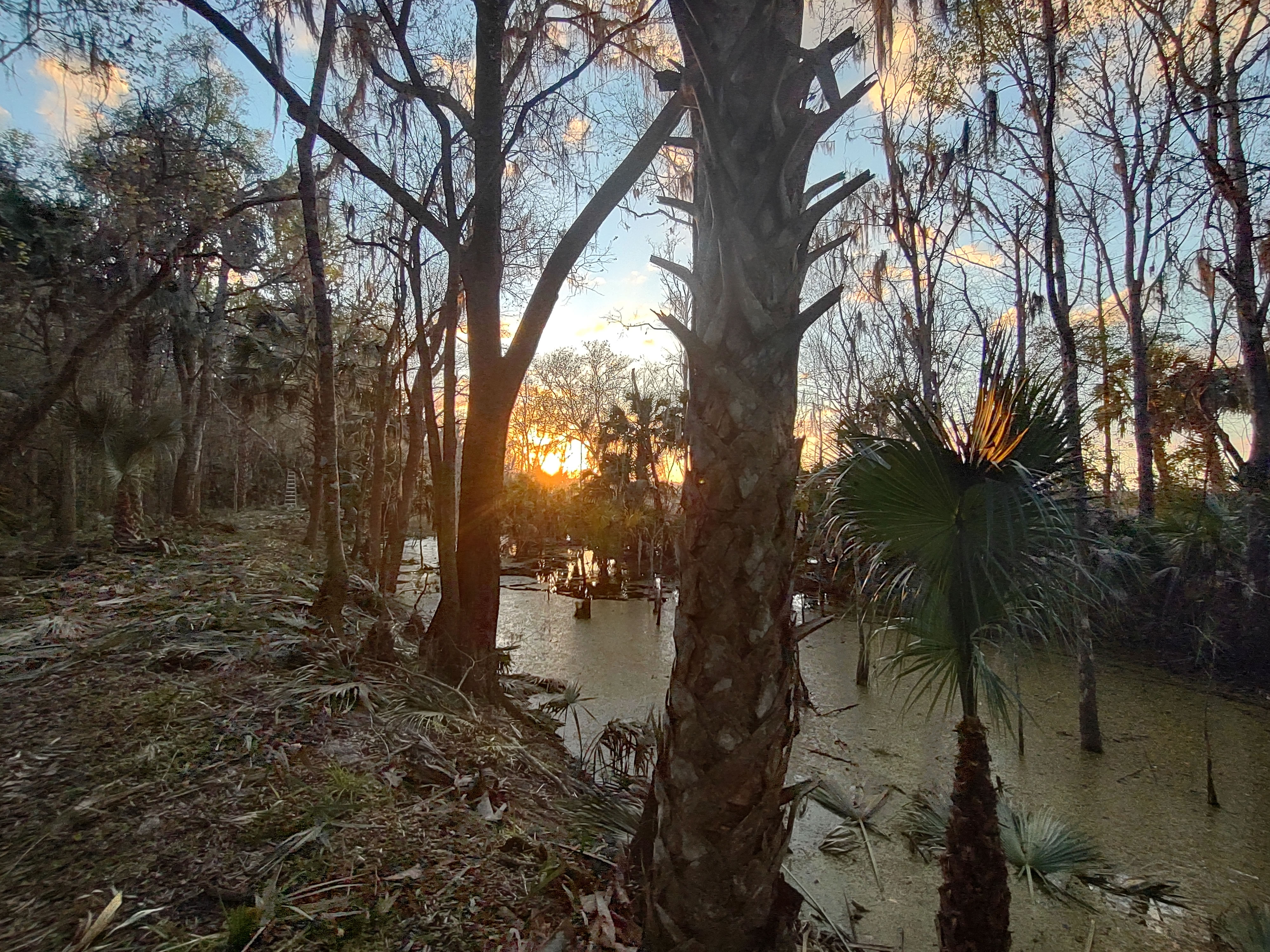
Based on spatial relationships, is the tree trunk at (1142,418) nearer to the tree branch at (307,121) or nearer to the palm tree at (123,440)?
the tree branch at (307,121)

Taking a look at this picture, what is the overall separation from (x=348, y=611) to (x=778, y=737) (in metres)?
5.21

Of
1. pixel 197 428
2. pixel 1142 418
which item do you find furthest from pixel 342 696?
pixel 1142 418

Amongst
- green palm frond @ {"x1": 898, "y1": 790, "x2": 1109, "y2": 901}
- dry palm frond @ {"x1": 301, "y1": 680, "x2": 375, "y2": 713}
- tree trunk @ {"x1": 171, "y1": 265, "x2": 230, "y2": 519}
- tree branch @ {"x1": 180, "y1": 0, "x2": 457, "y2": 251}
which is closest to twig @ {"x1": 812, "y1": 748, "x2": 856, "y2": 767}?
green palm frond @ {"x1": 898, "y1": 790, "x2": 1109, "y2": 901}

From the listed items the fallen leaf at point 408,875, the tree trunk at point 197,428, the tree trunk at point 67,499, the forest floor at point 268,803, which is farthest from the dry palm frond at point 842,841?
the tree trunk at point 197,428

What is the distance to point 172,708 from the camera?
10.00 ft

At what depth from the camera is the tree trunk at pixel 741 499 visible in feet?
5.53

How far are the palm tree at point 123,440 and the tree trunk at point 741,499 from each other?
26.1 ft

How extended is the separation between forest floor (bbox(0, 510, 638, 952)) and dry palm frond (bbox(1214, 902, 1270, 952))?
2.75 m

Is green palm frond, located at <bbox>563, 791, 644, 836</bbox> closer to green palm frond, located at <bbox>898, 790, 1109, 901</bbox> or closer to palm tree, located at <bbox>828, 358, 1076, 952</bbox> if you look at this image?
palm tree, located at <bbox>828, 358, 1076, 952</bbox>

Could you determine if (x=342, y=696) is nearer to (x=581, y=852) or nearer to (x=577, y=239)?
(x=581, y=852)

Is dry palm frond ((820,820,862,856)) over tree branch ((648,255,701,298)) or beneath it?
beneath

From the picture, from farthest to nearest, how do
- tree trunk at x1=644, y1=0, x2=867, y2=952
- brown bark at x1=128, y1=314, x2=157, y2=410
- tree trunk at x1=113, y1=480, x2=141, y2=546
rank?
brown bark at x1=128, y1=314, x2=157, y2=410, tree trunk at x1=113, y1=480, x2=141, y2=546, tree trunk at x1=644, y1=0, x2=867, y2=952

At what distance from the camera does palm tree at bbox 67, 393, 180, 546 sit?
6918 millimetres

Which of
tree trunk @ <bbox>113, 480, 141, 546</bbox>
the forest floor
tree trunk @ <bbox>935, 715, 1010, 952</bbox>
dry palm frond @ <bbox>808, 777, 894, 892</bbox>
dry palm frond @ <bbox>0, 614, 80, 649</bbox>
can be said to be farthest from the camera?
tree trunk @ <bbox>113, 480, 141, 546</bbox>
